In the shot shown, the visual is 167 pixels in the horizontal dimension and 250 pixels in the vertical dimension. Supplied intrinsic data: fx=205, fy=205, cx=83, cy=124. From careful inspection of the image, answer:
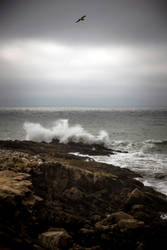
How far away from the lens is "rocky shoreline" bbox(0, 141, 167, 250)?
5.77 metres

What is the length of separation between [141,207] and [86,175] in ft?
8.99

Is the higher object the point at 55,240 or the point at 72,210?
the point at 55,240

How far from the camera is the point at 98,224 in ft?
23.1

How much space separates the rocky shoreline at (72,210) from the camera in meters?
5.77

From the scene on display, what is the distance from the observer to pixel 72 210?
7852mm

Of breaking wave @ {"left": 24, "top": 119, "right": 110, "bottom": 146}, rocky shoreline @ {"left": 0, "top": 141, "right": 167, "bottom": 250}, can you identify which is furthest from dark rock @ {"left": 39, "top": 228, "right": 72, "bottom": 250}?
breaking wave @ {"left": 24, "top": 119, "right": 110, "bottom": 146}

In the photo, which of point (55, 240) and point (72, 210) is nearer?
point (55, 240)

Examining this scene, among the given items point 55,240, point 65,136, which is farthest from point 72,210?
point 65,136

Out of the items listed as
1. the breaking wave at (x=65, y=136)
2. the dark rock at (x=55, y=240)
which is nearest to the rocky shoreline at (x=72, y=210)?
the dark rock at (x=55, y=240)

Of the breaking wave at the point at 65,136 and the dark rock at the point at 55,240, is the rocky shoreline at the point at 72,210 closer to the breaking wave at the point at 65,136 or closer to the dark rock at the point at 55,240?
the dark rock at the point at 55,240

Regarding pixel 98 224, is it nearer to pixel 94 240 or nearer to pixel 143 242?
pixel 94 240

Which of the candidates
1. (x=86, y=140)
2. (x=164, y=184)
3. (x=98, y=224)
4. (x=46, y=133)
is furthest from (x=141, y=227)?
(x=46, y=133)

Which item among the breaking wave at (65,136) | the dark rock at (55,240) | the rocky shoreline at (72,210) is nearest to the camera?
the dark rock at (55,240)

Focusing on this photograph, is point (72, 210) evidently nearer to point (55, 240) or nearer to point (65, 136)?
point (55, 240)
